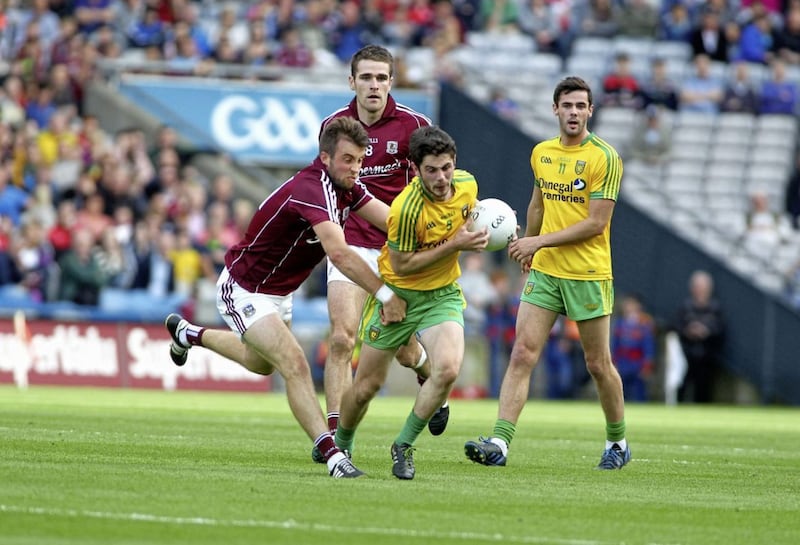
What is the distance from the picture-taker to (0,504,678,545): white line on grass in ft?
24.8

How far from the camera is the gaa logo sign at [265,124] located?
29172mm

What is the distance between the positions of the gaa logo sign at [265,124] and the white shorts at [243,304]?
18.2 m

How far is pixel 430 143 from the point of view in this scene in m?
10.0

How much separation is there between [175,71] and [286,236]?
735 inches

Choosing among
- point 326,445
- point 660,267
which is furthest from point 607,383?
point 660,267

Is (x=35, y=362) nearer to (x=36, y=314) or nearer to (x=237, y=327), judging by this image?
(x=36, y=314)

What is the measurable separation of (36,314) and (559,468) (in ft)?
45.2

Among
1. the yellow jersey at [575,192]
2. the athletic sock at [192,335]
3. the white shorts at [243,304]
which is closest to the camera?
the white shorts at [243,304]

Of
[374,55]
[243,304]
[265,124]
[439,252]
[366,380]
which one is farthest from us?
[265,124]

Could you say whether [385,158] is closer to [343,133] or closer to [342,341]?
[342,341]

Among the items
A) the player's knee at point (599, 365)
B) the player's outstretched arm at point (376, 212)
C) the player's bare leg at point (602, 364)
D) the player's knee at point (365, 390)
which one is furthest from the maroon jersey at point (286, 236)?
the player's knee at point (599, 365)

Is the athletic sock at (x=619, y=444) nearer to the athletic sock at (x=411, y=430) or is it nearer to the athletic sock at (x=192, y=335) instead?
the athletic sock at (x=411, y=430)

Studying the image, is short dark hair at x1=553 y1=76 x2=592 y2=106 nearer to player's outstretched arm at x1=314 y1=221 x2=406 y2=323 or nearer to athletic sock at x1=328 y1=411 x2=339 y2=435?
player's outstretched arm at x1=314 y1=221 x2=406 y2=323

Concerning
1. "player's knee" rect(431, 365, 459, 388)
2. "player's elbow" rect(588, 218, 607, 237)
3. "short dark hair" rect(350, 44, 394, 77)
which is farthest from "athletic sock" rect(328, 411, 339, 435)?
"short dark hair" rect(350, 44, 394, 77)
